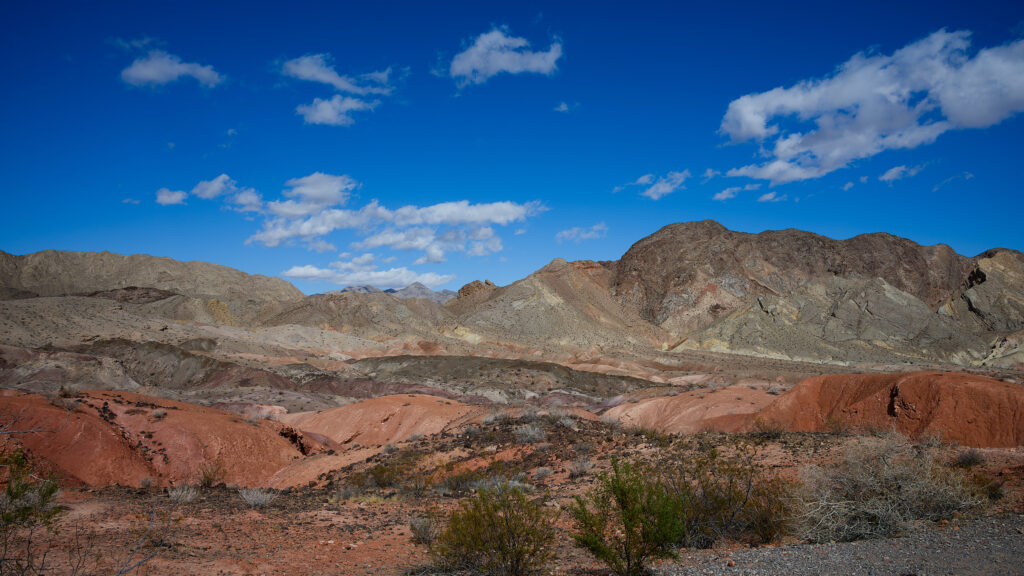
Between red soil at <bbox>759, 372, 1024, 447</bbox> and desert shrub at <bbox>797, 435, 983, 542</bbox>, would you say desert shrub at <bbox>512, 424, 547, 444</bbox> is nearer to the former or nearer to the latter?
red soil at <bbox>759, 372, 1024, 447</bbox>

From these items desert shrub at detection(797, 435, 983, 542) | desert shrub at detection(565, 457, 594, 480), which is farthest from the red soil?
desert shrub at detection(565, 457, 594, 480)

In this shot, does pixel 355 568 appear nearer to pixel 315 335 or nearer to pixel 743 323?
pixel 315 335

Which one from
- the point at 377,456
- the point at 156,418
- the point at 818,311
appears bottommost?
the point at 377,456

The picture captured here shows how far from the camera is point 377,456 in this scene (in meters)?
15.5

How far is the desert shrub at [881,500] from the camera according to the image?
19.3ft

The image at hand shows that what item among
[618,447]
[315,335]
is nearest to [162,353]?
[315,335]

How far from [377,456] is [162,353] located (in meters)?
31.4

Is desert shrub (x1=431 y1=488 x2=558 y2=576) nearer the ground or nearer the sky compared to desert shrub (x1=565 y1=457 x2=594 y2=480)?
nearer the sky

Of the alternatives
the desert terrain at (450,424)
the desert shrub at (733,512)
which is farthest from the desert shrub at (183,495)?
the desert shrub at (733,512)

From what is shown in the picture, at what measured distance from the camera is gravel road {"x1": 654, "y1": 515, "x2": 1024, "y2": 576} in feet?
15.1

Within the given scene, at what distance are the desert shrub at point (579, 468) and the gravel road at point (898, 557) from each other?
5249mm

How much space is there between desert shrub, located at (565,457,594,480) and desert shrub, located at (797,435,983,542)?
509 centimetres

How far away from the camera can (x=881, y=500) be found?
607 cm

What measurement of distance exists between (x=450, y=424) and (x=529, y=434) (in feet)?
19.9
